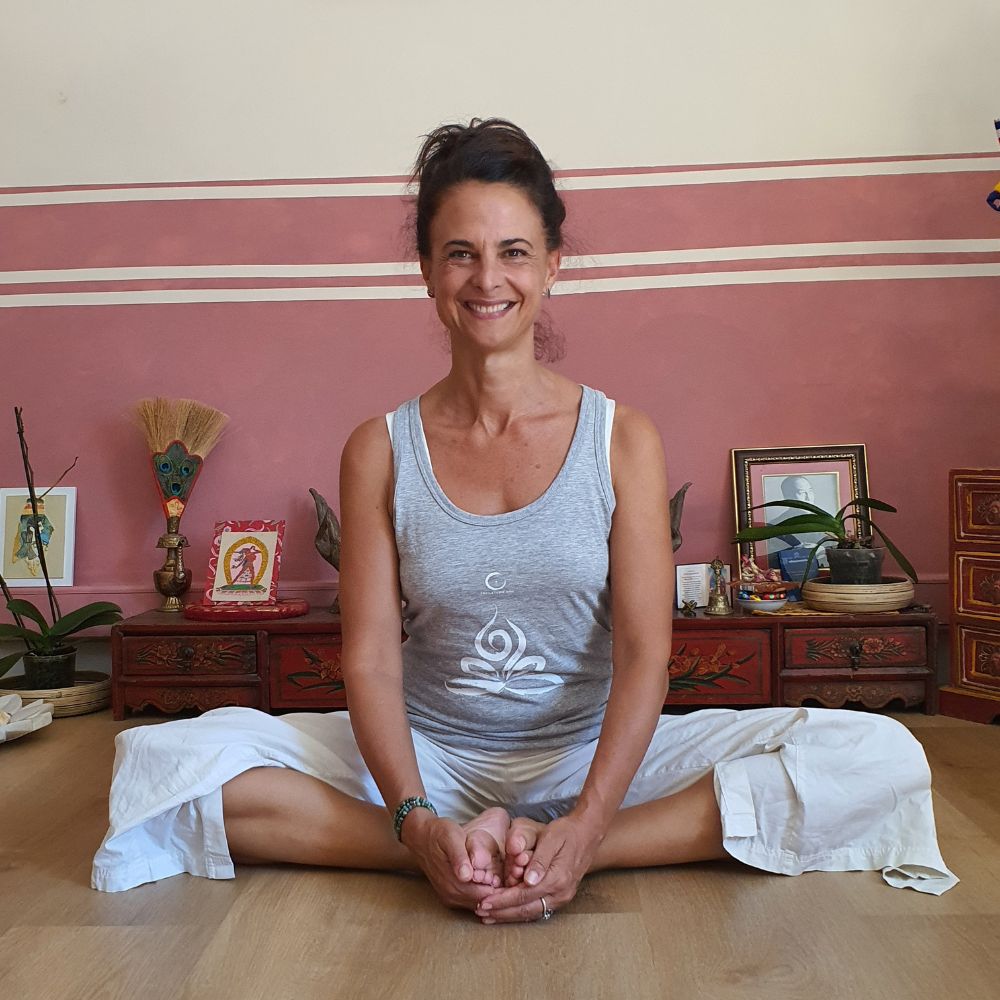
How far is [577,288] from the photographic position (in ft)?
11.4

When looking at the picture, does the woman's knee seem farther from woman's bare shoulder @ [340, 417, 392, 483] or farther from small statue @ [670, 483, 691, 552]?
small statue @ [670, 483, 691, 552]

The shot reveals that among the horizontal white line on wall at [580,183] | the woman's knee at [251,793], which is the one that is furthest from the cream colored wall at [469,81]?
the woman's knee at [251,793]

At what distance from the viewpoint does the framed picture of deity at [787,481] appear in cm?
341

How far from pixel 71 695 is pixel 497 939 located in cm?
206

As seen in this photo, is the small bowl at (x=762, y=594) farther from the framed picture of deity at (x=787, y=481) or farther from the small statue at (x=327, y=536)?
the small statue at (x=327, y=536)

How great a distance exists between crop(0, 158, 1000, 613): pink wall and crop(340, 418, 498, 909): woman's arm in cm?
161

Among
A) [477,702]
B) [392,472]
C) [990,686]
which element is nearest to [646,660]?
[477,702]

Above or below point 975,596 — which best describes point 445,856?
below

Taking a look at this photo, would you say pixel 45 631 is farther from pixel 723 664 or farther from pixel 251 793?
pixel 723 664

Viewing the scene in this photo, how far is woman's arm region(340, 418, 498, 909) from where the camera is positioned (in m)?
1.63

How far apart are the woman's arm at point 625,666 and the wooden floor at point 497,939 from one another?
0.31 ft

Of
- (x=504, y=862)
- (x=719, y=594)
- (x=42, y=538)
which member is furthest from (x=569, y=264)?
(x=504, y=862)

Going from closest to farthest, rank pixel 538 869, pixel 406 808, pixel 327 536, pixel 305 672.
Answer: pixel 538 869 → pixel 406 808 → pixel 305 672 → pixel 327 536

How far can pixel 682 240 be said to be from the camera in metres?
3.44
